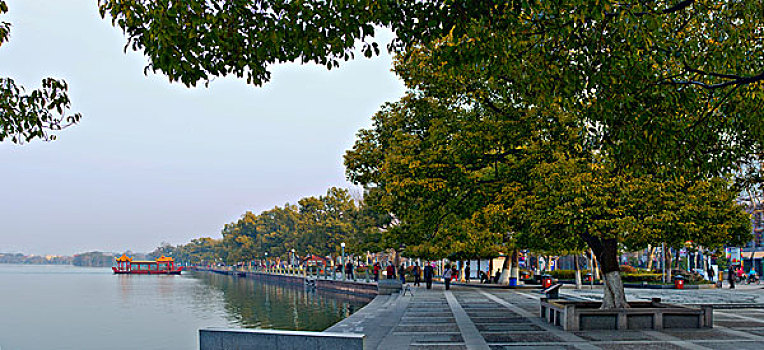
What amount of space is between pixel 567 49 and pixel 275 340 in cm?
633

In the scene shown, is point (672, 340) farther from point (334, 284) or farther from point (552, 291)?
point (334, 284)

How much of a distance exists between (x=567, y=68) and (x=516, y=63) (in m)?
0.98

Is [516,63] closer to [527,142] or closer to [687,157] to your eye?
[687,157]

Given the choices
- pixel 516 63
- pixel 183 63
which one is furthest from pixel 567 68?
pixel 183 63

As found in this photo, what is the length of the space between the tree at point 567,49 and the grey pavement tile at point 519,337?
4.17 m

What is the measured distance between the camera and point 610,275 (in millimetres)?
18234

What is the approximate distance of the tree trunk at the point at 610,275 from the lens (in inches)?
702

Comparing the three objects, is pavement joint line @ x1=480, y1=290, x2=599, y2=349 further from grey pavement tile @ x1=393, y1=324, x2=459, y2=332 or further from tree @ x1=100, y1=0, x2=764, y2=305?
tree @ x1=100, y1=0, x2=764, y2=305

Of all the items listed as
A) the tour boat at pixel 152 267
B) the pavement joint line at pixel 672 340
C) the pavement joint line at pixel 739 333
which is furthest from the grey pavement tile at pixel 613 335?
the tour boat at pixel 152 267

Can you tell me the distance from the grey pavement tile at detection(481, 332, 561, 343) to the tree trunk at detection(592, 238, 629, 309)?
2734 millimetres

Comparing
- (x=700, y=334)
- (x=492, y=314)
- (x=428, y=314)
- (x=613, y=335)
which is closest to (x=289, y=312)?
(x=428, y=314)

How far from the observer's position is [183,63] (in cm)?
904

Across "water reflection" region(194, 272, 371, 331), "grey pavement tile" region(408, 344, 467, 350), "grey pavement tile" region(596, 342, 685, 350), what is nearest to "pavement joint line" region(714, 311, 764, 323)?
"grey pavement tile" region(596, 342, 685, 350)

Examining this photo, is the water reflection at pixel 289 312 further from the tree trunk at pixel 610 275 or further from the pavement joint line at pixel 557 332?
the tree trunk at pixel 610 275
